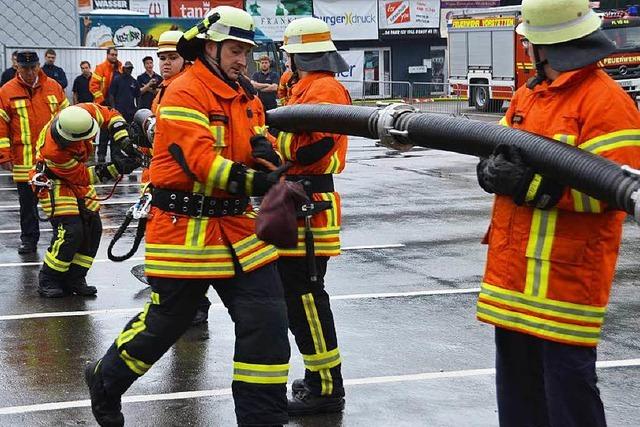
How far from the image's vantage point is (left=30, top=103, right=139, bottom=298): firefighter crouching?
8.62 metres

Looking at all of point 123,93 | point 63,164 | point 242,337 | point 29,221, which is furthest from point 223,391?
point 123,93

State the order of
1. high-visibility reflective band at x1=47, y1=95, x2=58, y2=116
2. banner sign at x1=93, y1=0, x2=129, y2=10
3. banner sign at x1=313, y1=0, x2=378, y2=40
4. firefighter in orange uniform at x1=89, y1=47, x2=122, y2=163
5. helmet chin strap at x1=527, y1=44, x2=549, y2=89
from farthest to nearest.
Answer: banner sign at x1=313, y1=0, x2=378, y2=40 < banner sign at x1=93, y1=0, x2=129, y2=10 < firefighter in orange uniform at x1=89, y1=47, x2=122, y2=163 < high-visibility reflective band at x1=47, y1=95, x2=58, y2=116 < helmet chin strap at x1=527, y1=44, x2=549, y2=89

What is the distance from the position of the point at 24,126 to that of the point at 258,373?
680 centimetres

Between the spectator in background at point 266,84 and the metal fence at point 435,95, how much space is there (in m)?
8.58

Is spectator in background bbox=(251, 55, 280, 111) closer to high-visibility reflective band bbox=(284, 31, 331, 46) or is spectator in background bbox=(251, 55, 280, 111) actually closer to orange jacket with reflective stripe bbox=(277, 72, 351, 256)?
high-visibility reflective band bbox=(284, 31, 331, 46)

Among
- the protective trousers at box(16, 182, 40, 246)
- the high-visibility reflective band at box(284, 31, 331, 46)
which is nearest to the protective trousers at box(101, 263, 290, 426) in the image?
the high-visibility reflective band at box(284, 31, 331, 46)

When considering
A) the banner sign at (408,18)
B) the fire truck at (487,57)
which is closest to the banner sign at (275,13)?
the banner sign at (408,18)

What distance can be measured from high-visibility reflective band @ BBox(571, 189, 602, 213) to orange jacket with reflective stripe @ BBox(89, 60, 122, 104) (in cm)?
1582

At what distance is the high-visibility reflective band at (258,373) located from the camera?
4.91 meters

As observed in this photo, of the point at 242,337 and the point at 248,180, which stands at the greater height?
the point at 248,180

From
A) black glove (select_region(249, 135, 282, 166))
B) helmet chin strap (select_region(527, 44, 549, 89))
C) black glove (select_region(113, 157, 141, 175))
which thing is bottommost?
black glove (select_region(113, 157, 141, 175))

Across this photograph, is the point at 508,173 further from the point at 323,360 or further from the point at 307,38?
the point at 307,38

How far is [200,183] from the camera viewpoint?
16.4ft

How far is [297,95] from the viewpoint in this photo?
6.04 meters
